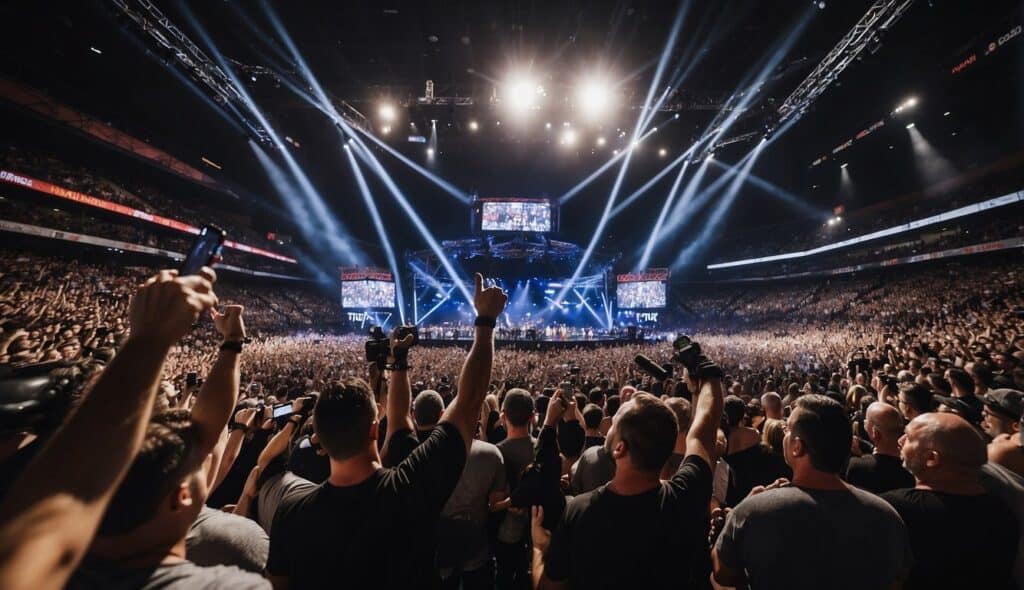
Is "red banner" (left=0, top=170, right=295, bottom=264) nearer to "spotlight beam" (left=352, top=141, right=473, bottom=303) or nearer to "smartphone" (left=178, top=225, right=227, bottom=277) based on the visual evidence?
"spotlight beam" (left=352, top=141, right=473, bottom=303)

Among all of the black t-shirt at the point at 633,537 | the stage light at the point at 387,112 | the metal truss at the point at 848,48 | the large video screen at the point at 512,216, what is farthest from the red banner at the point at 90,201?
the metal truss at the point at 848,48

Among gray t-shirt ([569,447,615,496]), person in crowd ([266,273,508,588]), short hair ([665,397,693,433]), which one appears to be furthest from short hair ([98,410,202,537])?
short hair ([665,397,693,433])

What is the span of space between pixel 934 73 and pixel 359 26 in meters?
28.5

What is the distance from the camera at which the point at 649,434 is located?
167 centimetres

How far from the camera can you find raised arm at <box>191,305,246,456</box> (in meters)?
1.52

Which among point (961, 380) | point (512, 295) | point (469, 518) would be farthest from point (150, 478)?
point (512, 295)

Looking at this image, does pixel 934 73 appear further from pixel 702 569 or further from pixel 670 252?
pixel 702 569

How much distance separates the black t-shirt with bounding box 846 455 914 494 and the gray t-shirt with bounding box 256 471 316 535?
12.4 ft

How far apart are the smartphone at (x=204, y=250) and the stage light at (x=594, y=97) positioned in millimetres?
18828

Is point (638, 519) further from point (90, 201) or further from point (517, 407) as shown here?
point (90, 201)

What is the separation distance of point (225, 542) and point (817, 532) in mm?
2695

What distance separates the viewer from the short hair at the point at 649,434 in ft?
5.46

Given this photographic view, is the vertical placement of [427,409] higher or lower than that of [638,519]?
higher

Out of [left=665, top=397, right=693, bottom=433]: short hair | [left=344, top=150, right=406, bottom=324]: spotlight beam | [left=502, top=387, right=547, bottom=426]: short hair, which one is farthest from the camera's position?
[left=344, top=150, right=406, bottom=324]: spotlight beam
